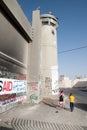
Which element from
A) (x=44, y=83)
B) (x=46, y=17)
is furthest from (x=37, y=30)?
(x=44, y=83)

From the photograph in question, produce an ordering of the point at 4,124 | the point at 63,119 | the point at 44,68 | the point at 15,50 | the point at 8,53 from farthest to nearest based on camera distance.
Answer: the point at 44,68
the point at 15,50
the point at 8,53
the point at 63,119
the point at 4,124

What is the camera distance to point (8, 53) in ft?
52.6

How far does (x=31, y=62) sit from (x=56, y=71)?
7543mm

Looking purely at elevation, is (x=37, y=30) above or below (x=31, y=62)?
above

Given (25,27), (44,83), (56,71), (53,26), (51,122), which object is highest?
(53,26)

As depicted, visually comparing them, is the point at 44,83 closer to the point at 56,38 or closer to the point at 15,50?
the point at 56,38

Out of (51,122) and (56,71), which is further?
(56,71)

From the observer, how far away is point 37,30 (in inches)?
950

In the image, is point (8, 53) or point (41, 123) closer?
point (41, 123)

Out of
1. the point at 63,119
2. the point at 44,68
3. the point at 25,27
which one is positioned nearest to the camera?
the point at 63,119

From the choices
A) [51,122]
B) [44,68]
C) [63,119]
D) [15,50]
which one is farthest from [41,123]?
[44,68]

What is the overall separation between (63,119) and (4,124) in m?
4.56

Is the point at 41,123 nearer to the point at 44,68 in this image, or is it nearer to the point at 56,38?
the point at 44,68

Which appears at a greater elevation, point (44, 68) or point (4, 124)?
point (44, 68)
